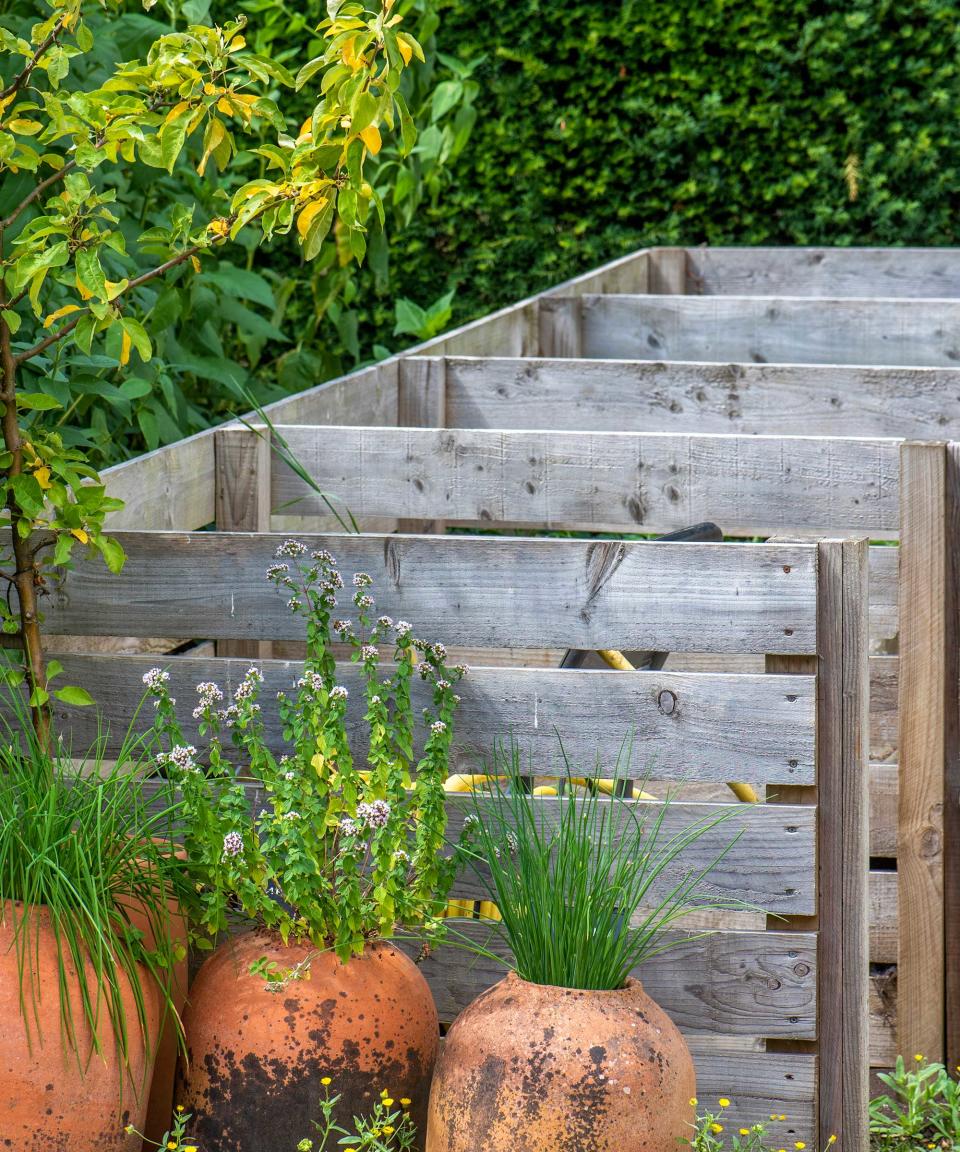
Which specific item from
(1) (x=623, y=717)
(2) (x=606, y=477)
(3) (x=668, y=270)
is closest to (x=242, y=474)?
(2) (x=606, y=477)

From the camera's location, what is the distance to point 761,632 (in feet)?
6.19

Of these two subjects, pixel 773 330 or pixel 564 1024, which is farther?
pixel 773 330

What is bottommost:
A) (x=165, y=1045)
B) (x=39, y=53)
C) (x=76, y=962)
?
(x=165, y=1045)

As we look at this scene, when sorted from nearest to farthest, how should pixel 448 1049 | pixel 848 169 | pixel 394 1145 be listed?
pixel 448 1049
pixel 394 1145
pixel 848 169

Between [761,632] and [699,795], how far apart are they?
43.7 inches

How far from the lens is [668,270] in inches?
229

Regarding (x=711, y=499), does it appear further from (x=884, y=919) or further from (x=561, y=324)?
(x=561, y=324)

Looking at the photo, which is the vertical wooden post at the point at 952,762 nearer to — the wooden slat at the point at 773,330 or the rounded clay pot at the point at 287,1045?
the rounded clay pot at the point at 287,1045

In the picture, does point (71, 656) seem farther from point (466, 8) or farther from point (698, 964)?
point (466, 8)

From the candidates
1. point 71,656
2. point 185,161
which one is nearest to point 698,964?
point 71,656

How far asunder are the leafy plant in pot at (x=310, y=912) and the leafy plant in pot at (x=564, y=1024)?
0.09 meters

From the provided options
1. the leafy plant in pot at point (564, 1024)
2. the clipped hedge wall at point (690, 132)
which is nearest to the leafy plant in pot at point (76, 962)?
the leafy plant in pot at point (564, 1024)

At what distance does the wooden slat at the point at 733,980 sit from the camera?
6.26 feet

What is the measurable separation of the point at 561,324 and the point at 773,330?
2.20 ft
